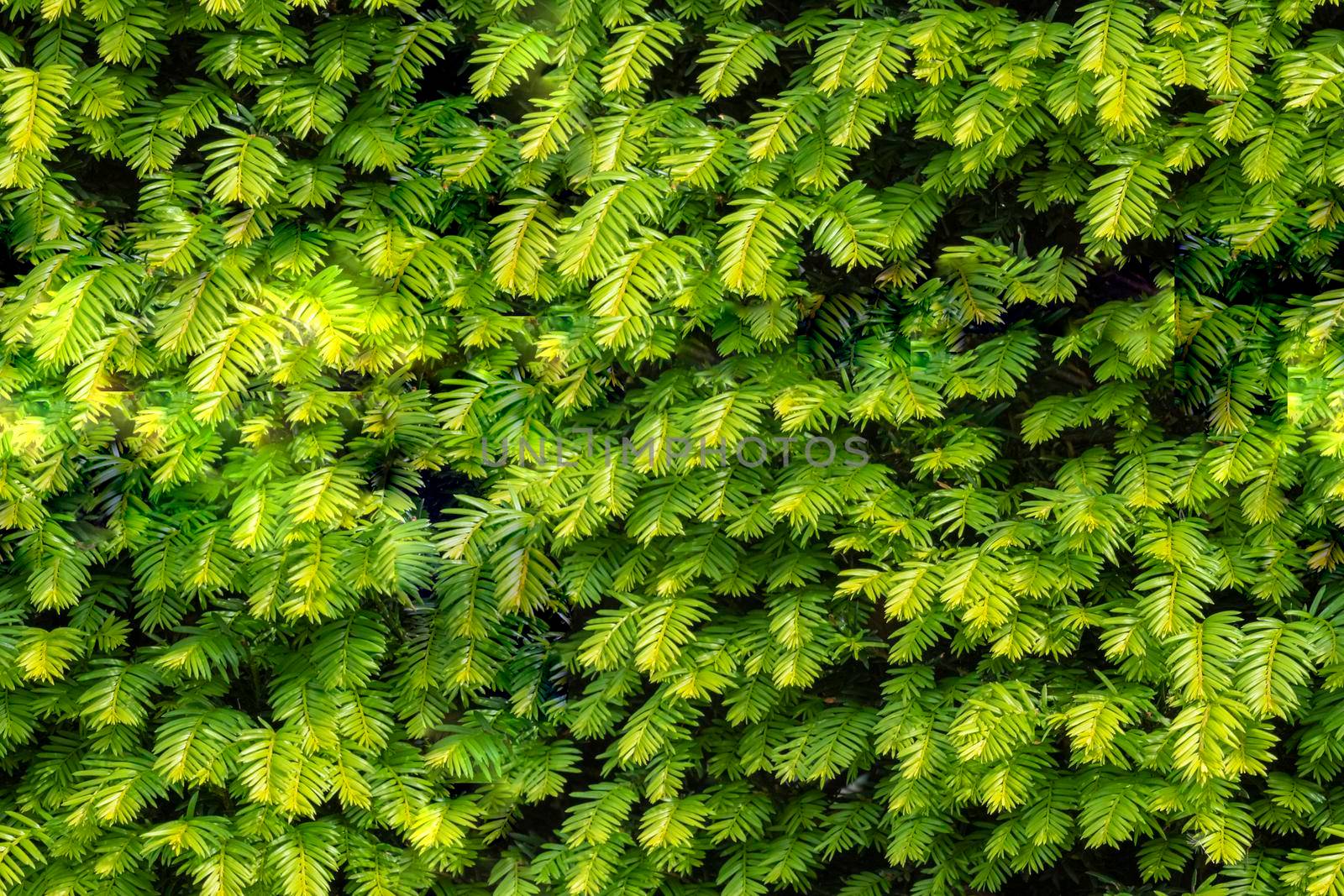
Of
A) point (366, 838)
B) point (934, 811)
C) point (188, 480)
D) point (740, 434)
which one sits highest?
point (740, 434)

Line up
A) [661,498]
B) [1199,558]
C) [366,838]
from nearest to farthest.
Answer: [1199,558] → [661,498] → [366,838]

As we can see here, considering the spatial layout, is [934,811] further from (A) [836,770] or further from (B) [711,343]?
(B) [711,343]

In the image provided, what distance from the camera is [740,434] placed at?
5.96 feet

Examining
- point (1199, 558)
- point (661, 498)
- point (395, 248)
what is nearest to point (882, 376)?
point (661, 498)

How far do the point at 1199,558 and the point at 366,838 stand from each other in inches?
55.4

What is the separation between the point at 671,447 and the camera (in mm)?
1856

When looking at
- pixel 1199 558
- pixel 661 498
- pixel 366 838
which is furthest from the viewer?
pixel 366 838

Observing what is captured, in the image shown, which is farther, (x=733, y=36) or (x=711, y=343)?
(x=711, y=343)

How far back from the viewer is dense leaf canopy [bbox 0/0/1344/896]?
5.69 feet

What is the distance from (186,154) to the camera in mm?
2049

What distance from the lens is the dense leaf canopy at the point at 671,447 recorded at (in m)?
1.73

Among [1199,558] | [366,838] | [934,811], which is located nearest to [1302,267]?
[1199,558]

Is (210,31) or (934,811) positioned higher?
(210,31)

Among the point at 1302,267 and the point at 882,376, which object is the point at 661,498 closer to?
the point at 882,376
